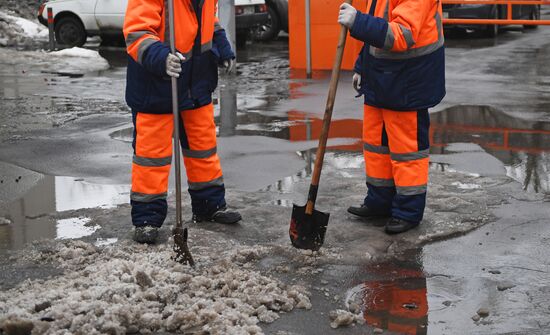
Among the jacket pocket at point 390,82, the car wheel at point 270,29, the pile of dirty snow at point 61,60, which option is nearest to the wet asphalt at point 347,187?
the jacket pocket at point 390,82

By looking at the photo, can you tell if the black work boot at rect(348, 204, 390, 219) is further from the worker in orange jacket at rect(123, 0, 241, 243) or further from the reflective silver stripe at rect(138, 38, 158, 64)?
the reflective silver stripe at rect(138, 38, 158, 64)

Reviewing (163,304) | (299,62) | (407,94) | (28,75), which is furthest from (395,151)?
(28,75)

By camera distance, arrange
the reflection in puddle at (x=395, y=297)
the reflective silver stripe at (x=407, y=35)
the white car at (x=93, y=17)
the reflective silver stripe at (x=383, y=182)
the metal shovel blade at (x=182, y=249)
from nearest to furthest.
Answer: the reflection in puddle at (x=395, y=297), the metal shovel blade at (x=182, y=249), the reflective silver stripe at (x=407, y=35), the reflective silver stripe at (x=383, y=182), the white car at (x=93, y=17)

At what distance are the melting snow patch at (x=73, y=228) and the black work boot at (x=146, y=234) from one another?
1.24 ft

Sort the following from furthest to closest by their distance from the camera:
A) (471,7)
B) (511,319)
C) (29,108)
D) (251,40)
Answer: (251,40)
(471,7)
(29,108)
(511,319)

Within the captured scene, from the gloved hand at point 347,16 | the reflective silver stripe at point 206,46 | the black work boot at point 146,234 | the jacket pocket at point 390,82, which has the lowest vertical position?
the black work boot at point 146,234

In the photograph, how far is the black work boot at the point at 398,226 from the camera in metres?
5.88

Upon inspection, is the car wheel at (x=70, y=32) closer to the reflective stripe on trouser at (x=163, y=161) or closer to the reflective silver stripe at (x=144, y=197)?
the reflective stripe on trouser at (x=163, y=161)

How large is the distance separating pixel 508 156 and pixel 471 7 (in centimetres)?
1109

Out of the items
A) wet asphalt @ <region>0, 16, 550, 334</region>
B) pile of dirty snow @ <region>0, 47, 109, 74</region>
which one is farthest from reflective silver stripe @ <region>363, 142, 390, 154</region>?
pile of dirty snow @ <region>0, 47, 109, 74</region>

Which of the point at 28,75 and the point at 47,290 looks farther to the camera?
the point at 28,75

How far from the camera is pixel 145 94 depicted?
5652 mm

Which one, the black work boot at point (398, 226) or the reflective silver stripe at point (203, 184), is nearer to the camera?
the black work boot at point (398, 226)

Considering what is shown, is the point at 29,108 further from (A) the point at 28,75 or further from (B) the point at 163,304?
(B) the point at 163,304
